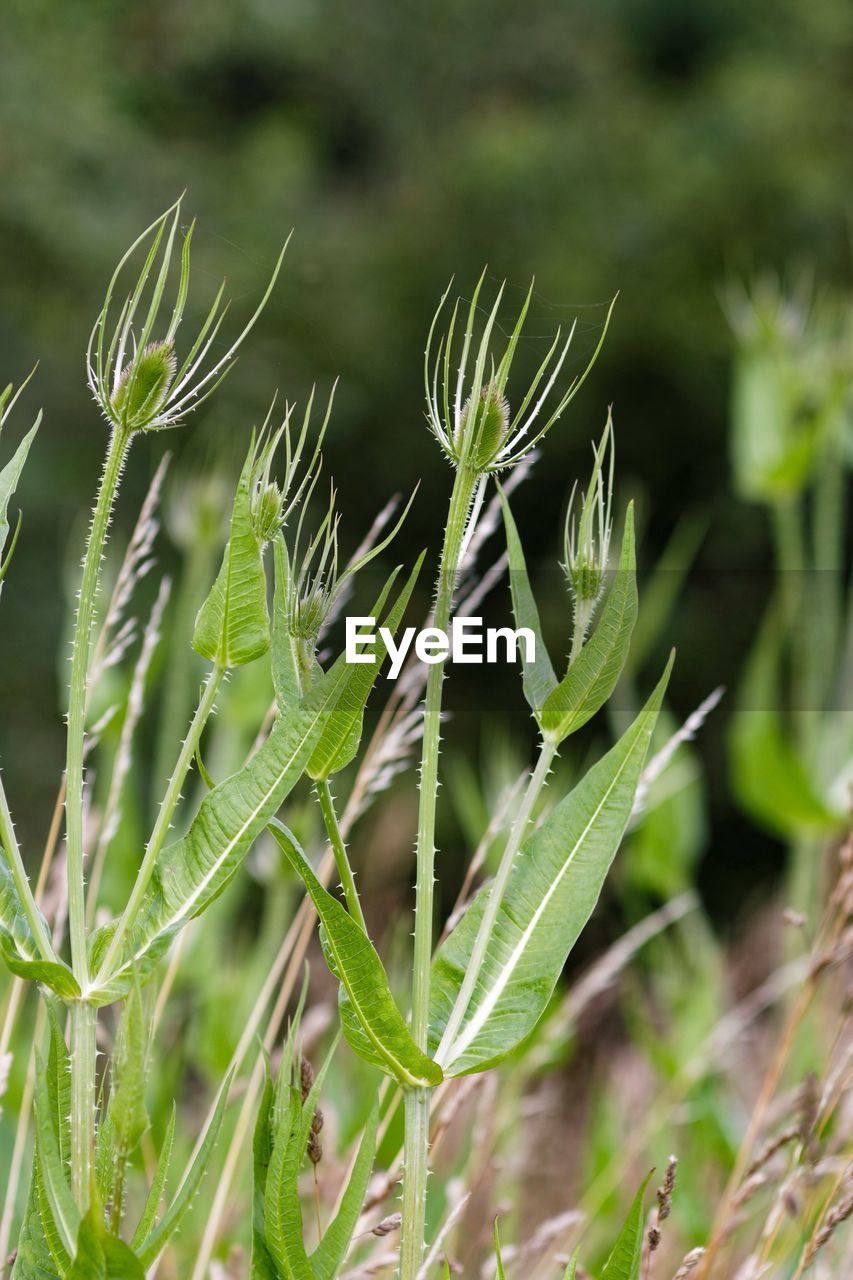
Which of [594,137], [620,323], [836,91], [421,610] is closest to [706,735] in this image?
[620,323]

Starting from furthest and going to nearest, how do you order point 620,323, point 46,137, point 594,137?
point 594,137, point 620,323, point 46,137

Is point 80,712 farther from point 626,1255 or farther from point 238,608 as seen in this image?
point 626,1255

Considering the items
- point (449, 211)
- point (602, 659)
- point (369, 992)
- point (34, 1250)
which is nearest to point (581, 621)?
point (602, 659)

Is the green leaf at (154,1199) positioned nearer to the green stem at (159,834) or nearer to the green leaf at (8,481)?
the green stem at (159,834)

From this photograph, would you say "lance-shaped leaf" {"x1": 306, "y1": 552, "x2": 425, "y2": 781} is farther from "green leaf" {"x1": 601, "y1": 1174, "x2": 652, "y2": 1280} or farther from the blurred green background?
the blurred green background

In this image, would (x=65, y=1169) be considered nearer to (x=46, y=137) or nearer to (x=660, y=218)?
(x=46, y=137)

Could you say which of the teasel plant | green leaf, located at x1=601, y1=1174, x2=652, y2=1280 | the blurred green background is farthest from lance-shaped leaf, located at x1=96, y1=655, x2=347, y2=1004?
the blurred green background
